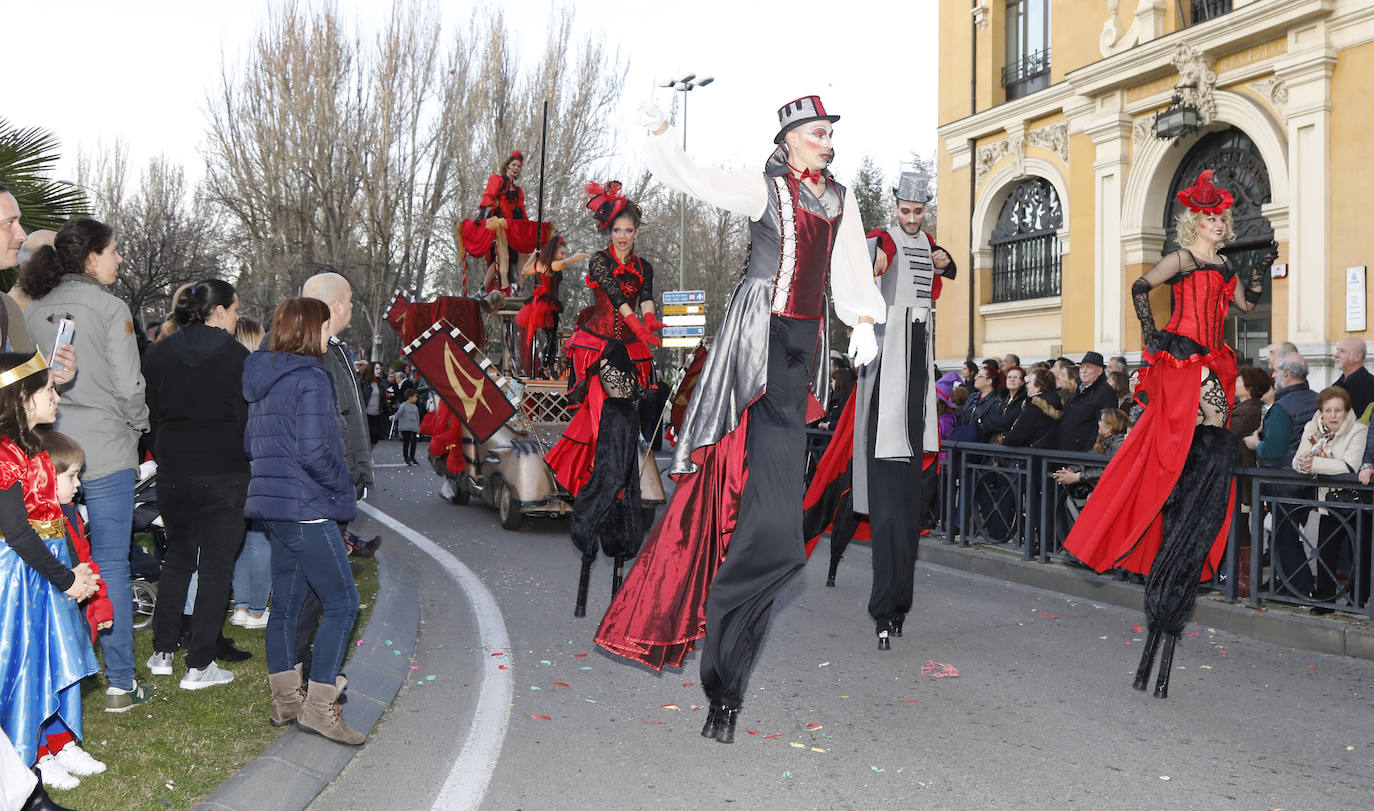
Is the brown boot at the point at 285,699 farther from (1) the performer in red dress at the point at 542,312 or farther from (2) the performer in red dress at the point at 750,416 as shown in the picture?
(1) the performer in red dress at the point at 542,312

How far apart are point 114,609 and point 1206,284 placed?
5.05m

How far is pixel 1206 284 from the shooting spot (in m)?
5.62

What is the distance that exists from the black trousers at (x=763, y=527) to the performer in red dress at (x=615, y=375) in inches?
101

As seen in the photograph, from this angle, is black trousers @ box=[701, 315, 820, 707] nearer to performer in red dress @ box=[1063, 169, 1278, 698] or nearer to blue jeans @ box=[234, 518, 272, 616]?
performer in red dress @ box=[1063, 169, 1278, 698]

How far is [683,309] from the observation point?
27016mm

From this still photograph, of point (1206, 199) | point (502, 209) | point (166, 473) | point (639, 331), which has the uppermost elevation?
point (502, 209)

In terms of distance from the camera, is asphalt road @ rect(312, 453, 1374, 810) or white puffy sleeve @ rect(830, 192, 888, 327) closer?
asphalt road @ rect(312, 453, 1374, 810)

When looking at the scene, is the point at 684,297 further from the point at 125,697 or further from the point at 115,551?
the point at 125,697

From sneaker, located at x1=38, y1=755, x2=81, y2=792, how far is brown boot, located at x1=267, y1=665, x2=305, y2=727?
754 millimetres

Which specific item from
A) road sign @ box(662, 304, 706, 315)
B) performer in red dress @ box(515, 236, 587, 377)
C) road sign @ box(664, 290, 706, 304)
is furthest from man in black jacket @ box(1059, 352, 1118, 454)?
road sign @ box(662, 304, 706, 315)

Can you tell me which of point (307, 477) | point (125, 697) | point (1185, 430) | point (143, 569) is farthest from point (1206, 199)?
point (143, 569)

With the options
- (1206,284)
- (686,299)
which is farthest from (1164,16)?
(1206,284)

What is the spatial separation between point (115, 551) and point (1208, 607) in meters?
6.08

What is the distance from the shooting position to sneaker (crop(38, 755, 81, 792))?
3.82 meters
